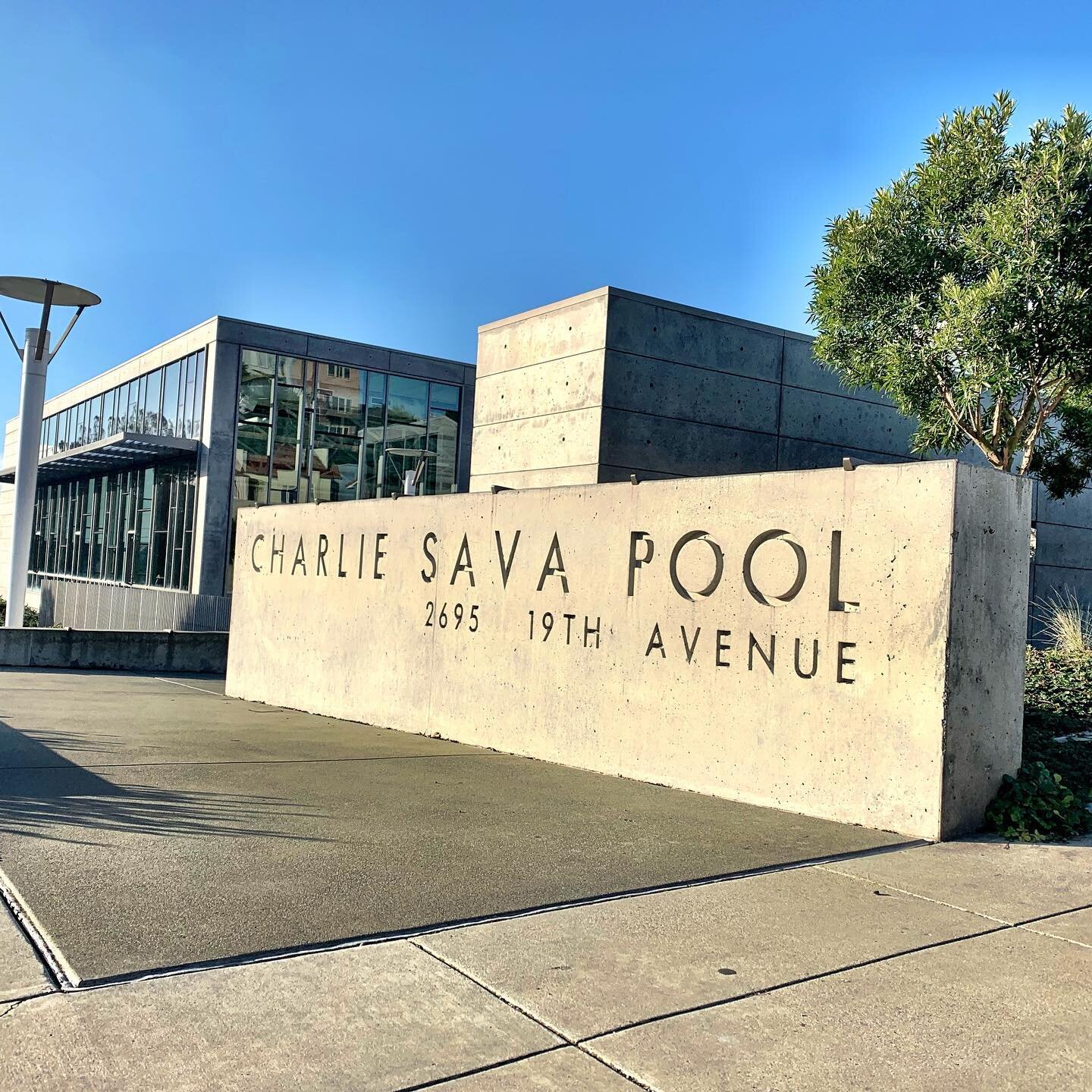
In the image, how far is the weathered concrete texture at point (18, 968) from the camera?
3.47m

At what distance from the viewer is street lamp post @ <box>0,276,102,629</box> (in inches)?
913

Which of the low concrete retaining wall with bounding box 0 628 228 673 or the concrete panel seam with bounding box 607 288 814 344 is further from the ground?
the concrete panel seam with bounding box 607 288 814 344

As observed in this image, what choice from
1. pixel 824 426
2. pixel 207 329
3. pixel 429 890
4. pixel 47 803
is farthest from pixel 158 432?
pixel 429 890

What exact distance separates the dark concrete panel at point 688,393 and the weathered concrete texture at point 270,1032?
414 inches

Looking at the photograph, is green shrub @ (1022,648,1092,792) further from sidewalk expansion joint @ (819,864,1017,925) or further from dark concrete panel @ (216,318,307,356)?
dark concrete panel @ (216,318,307,356)

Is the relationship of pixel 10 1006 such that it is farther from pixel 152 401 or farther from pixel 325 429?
pixel 152 401

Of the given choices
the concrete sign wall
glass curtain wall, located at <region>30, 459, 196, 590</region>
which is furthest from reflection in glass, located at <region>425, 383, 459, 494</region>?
the concrete sign wall

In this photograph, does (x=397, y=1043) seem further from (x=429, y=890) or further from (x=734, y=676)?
(x=734, y=676)

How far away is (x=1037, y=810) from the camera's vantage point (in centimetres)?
645

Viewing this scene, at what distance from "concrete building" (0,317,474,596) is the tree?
17.3 meters

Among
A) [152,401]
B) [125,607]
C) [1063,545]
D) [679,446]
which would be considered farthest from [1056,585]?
[152,401]

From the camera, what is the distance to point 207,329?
96.5ft

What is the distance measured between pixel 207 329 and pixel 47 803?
25072 millimetres

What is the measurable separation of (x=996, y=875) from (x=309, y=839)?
11.3 feet
